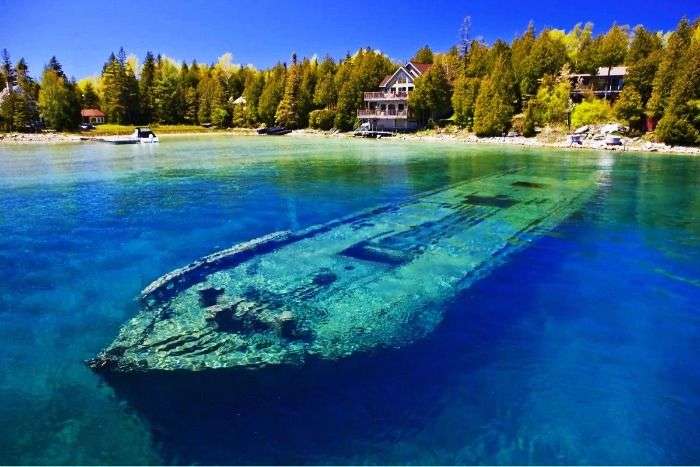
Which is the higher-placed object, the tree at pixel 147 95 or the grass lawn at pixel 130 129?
the tree at pixel 147 95

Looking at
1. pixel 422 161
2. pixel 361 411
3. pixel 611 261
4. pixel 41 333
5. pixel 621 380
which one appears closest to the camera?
pixel 361 411

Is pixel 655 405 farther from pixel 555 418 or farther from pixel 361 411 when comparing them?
pixel 361 411

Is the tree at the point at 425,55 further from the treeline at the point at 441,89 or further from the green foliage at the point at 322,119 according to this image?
the green foliage at the point at 322,119

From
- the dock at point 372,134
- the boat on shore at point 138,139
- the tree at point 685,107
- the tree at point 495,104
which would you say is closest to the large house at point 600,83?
the tree at point 495,104

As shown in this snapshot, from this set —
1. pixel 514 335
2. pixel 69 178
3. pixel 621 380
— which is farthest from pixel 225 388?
pixel 69 178

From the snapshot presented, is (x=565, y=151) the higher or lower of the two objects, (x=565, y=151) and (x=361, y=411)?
the higher

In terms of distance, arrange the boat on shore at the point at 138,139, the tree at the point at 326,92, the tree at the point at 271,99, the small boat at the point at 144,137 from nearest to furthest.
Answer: the boat on shore at the point at 138,139 → the small boat at the point at 144,137 → the tree at the point at 326,92 → the tree at the point at 271,99

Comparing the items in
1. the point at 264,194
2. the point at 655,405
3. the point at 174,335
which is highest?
the point at 264,194
